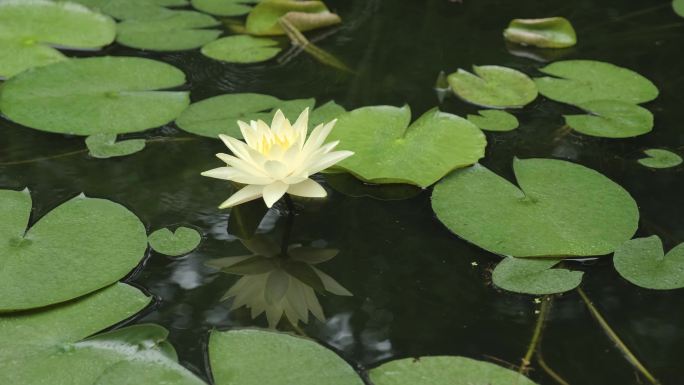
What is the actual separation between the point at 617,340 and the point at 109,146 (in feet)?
4.70

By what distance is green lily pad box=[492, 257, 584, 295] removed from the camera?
1579 mm

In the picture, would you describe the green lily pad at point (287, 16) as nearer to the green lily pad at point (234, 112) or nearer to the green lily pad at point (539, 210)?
the green lily pad at point (234, 112)

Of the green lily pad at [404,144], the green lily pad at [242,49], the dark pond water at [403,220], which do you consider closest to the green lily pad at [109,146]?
the dark pond water at [403,220]

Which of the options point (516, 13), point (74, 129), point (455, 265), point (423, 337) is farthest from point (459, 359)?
point (516, 13)

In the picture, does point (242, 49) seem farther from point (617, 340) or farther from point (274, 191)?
point (617, 340)

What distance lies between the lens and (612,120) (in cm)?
228

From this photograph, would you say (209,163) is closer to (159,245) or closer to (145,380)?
(159,245)

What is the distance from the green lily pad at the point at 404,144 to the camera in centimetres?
196

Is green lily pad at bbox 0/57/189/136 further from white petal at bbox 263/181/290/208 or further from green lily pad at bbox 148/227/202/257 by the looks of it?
white petal at bbox 263/181/290/208

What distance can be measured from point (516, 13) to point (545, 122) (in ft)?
3.34

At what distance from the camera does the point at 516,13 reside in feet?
10.3

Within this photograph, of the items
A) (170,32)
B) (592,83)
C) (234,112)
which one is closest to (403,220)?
(234,112)

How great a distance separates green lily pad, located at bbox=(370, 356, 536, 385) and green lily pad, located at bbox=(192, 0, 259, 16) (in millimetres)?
2132

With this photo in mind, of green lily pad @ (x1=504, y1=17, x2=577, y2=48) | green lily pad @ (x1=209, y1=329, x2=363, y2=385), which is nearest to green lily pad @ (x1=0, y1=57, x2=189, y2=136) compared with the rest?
green lily pad @ (x1=209, y1=329, x2=363, y2=385)
